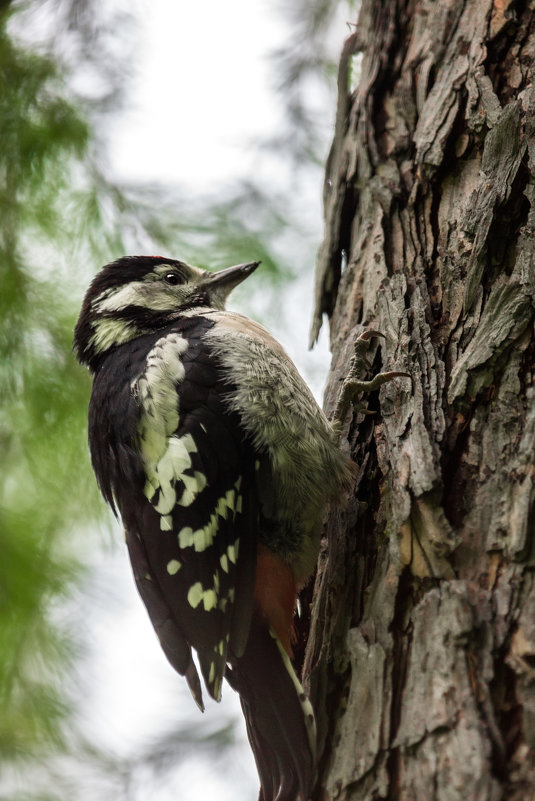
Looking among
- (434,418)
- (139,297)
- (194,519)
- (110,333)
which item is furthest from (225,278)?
(434,418)

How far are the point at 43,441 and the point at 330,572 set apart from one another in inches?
67.8

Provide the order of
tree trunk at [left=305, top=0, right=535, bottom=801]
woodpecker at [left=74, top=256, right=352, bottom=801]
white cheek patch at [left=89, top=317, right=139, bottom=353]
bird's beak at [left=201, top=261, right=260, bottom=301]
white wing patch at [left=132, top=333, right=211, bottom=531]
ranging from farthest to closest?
1. bird's beak at [left=201, top=261, right=260, bottom=301]
2. white cheek patch at [left=89, top=317, right=139, bottom=353]
3. white wing patch at [left=132, top=333, right=211, bottom=531]
4. woodpecker at [left=74, top=256, right=352, bottom=801]
5. tree trunk at [left=305, top=0, right=535, bottom=801]

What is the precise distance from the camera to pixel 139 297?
3.29m

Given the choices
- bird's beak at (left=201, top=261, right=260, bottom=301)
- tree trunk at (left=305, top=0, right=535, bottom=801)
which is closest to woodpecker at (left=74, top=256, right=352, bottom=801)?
tree trunk at (left=305, top=0, right=535, bottom=801)

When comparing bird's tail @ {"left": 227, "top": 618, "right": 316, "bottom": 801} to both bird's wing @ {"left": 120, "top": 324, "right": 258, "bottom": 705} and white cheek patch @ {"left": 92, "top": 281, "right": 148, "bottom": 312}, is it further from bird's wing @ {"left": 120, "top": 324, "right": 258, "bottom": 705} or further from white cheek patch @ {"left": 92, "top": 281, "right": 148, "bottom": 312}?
white cheek patch @ {"left": 92, "top": 281, "right": 148, "bottom": 312}

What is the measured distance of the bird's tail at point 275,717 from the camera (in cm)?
191

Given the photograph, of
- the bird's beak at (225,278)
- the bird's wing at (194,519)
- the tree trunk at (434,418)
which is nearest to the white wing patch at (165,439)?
the bird's wing at (194,519)

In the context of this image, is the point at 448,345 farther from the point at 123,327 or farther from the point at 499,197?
the point at 123,327

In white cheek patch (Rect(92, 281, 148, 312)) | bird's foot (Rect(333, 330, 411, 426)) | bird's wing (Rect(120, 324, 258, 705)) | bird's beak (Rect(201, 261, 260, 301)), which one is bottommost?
bird's wing (Rect(120, 324, 258, 705))

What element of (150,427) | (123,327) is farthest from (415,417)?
(123,327)

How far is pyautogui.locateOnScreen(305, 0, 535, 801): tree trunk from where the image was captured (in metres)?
1.54

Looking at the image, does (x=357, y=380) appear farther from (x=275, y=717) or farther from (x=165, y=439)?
(x=275, y=717)

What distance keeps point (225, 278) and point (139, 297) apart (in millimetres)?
390

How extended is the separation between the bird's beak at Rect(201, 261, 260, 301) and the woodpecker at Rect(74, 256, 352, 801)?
1.72 ft
